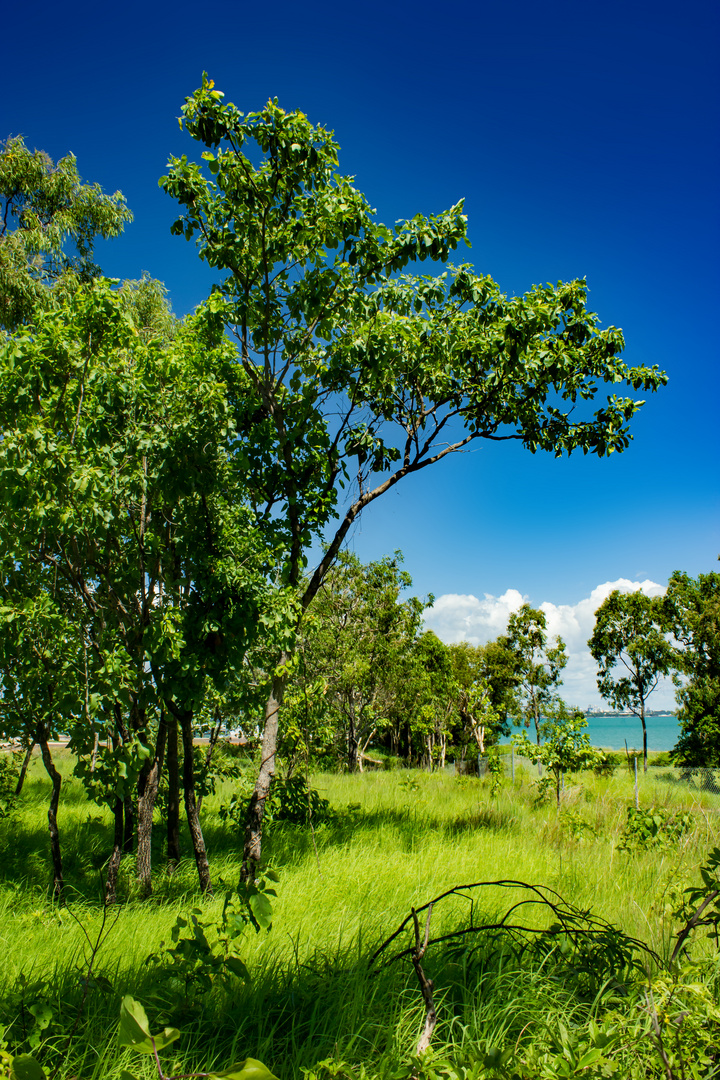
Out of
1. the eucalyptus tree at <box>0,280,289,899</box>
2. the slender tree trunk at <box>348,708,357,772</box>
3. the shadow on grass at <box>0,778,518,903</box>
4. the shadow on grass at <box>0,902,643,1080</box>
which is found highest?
the eucalyptus tree at <box>0,280,289,899</box>

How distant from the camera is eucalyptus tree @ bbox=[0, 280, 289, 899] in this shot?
3865mm

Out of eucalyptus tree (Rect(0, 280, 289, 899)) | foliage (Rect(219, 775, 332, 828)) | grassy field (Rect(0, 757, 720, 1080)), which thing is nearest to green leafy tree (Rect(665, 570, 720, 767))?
grassy field (Rect(0, 757, 720, 1080))

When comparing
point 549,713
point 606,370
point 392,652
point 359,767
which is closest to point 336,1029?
point 606,370

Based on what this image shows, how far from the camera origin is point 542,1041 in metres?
2.29

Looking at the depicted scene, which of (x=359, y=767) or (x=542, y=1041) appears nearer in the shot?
(x=542, y=1041)

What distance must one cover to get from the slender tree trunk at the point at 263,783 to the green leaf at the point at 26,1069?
445 centimetres

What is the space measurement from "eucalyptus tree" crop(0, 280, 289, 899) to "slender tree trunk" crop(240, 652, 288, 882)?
654mm

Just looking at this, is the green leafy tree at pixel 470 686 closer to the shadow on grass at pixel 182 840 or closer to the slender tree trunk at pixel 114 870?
the shadow on grass at pixel 182 840

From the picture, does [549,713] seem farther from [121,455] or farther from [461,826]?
[121,455]

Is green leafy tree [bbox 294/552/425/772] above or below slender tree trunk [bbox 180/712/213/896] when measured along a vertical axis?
above

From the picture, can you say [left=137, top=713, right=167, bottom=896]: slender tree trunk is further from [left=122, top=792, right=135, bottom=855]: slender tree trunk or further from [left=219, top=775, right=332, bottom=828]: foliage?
[left=219, top=775, right=332, bottom=828]: foliage

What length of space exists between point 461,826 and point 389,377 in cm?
613

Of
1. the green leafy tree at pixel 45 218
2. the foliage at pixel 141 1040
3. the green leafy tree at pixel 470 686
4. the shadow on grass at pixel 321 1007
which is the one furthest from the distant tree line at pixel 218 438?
the green leafy tree at pixel 470 686

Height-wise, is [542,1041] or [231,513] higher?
[231,513]
